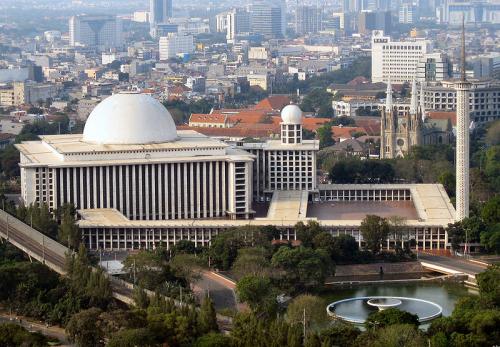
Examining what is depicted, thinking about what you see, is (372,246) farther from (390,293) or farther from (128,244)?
(128,244)

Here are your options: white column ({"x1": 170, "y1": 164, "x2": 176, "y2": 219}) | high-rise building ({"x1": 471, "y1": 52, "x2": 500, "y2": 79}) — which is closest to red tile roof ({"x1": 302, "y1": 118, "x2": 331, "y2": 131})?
high-rise building ({"x1": 471, "y1": 52, "x2": 500, "y2": 79})

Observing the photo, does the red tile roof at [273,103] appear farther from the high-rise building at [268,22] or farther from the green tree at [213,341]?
the high-rise building at [268,22]

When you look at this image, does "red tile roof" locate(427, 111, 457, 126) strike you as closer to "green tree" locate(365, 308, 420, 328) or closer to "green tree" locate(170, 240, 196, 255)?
Result: "green tree" locate(170, 240, 196, 255)

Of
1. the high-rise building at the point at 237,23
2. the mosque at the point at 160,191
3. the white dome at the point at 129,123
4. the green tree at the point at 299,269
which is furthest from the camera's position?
the high-rise building at the point at 237,23

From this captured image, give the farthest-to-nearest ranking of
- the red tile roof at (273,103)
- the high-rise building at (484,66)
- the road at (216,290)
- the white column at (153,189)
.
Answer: the high-rise building at (484,66)
the red tile roof at (273,103)
the white column at (153,189)
the road at (216,290)

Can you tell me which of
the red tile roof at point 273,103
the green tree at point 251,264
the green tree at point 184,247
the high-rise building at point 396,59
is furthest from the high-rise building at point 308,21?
the green tree at point 251,264

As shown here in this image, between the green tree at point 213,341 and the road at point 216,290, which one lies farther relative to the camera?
the road at point 216,290

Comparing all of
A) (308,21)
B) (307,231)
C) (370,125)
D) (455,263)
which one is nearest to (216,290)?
(307,231)
